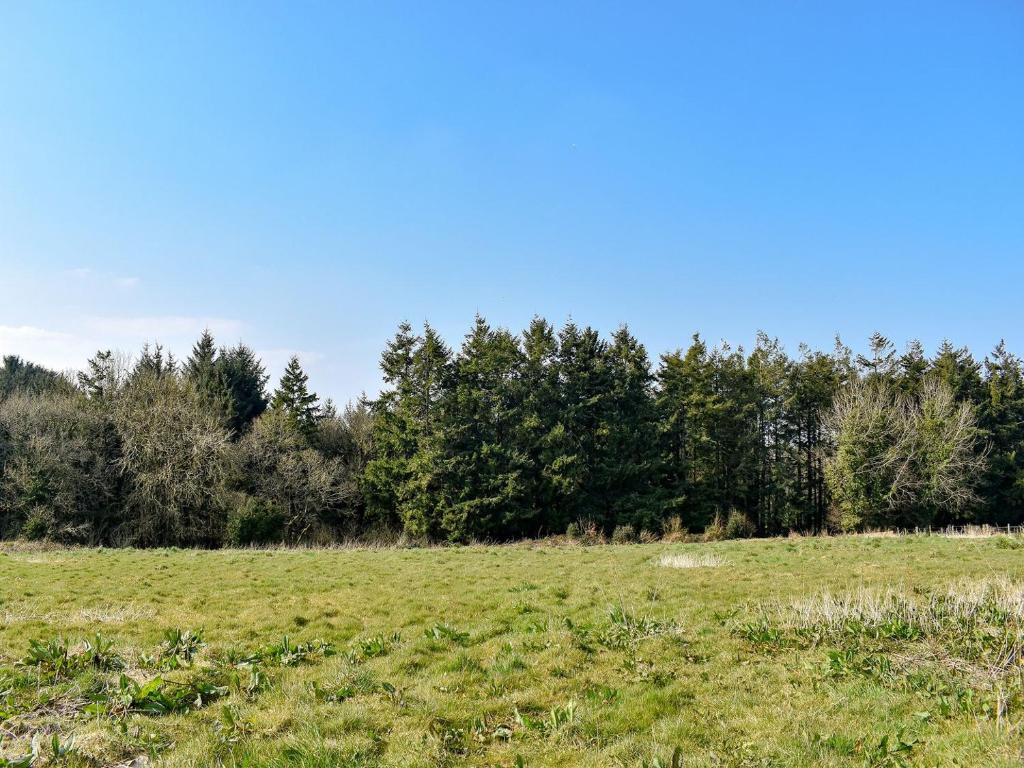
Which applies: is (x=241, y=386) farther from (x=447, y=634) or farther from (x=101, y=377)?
(x=447, y=634)

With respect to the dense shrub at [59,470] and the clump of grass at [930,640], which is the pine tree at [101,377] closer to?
the dense shrub at [59,470]

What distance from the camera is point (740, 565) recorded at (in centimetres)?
1672

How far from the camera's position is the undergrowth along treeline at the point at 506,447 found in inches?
1273

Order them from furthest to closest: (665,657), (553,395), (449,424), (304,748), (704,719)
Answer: (553,395) < (449,424) < (665,657) < (704,719) < (304,748)

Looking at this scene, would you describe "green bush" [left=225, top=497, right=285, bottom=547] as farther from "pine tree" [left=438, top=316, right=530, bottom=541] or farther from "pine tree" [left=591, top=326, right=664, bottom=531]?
"pine tree" [left=591, top=326, right=664, bottom=531]

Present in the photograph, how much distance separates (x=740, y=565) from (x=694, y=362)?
92.1 ft

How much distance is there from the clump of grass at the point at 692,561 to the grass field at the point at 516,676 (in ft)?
13.9

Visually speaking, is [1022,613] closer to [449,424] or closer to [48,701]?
[48,701]

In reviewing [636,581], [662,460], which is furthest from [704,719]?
[662,460]

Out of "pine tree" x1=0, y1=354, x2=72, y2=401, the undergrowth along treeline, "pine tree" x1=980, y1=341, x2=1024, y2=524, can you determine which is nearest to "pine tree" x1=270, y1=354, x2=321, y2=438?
the undergrowth along treeline

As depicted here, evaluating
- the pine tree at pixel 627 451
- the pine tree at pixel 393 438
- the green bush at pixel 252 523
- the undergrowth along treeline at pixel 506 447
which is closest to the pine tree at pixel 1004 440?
the undergrowth along treeline at pixel 506 447

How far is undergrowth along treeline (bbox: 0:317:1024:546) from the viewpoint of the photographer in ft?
106

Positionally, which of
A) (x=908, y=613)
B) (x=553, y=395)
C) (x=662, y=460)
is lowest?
(x=908, y=613)

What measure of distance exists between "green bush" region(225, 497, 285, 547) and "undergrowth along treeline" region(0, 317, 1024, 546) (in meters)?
0.10
